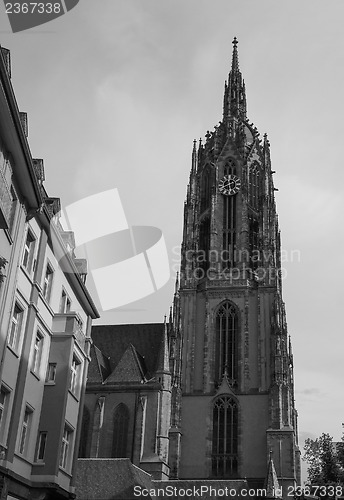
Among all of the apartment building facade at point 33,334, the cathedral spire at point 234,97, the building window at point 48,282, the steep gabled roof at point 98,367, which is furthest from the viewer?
the cathedral spire at point 234,97

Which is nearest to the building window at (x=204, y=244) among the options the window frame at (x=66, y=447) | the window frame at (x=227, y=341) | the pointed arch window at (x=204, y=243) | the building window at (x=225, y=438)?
the pointed arch window at (x=204, y=243)

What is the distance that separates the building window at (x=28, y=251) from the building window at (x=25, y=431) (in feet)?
12.8

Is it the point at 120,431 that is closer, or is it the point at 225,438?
the point at 225,438

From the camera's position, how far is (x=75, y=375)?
845 inches

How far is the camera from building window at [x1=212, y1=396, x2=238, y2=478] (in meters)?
45.8

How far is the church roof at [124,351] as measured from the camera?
50531 millimetres

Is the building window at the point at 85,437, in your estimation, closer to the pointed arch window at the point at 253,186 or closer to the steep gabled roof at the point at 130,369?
the steep gabled roof at the point at 130,369

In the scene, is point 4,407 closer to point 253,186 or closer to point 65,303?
point 65,303

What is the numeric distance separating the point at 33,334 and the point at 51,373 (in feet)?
6.93

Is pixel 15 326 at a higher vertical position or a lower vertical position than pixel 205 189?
lower

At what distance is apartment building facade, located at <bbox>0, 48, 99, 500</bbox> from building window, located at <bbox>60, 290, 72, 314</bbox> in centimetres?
3

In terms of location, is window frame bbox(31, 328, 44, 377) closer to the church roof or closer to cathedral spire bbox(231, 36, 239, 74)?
the church roof

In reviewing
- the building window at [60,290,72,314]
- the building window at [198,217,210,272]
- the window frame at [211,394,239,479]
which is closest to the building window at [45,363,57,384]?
the building window at [60,290,72,314]

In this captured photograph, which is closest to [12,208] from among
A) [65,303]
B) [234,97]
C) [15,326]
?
[15,326]
